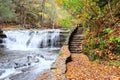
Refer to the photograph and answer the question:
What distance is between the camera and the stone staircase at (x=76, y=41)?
49.3 ft

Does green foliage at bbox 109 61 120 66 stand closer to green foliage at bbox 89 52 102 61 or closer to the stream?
green foliage at bbox 89 52 102 61

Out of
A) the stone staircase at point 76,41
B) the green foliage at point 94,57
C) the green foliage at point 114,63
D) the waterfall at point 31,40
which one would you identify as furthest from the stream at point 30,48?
the green foliage at point 114,63

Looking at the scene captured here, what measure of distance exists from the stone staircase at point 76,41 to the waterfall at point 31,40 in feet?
13.7

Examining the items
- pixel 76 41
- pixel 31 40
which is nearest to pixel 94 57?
pixel 76 41

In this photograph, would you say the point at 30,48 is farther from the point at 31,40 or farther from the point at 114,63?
the point at 114,63

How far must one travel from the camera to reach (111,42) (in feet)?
30.2

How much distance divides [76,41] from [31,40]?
8599 millimetres

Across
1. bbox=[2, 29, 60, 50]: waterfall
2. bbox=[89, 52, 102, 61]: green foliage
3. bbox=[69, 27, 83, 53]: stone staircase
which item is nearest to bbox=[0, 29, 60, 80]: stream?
bbox=[2, 29, 60, 50]: waterfall

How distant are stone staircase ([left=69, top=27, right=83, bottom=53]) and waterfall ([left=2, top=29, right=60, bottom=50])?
4177 mm

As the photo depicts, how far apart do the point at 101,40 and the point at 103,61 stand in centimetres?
134

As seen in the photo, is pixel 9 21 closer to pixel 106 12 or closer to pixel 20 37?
pixel 20 37

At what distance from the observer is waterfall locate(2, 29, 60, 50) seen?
2259 centimetres

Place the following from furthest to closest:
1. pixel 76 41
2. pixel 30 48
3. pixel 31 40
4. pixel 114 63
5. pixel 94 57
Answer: pixel 31 40 < pixel 30 48 < pixel 76 41 < pixel 94 57 < pixel 114 63

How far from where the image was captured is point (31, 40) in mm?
23703
